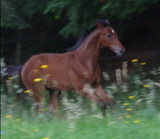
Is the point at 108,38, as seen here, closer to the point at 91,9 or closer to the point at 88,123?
the point at 91,9

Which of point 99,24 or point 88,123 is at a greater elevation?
point 99,24

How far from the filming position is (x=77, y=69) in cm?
768

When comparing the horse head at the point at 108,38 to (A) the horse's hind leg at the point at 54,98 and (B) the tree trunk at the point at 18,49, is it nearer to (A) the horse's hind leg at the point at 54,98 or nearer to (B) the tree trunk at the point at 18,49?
(A) the horse's hind leg at the point at 54,98

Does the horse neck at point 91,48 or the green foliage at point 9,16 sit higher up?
the green foliage at point 9,16

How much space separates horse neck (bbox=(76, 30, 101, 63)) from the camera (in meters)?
7.70

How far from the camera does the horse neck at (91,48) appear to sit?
770cm

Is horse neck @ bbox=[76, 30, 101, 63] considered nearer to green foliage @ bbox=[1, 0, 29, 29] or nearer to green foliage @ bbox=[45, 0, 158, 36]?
green foliage @ bbox=[45, 0, 158, 36]

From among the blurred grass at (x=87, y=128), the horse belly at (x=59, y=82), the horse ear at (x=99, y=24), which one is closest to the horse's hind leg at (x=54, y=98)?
the horse belly at (x=59, y=82)

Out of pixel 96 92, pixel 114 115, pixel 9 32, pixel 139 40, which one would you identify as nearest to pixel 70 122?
pixel 114 115

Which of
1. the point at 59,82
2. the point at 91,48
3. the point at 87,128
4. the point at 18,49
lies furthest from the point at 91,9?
the point at 18,49

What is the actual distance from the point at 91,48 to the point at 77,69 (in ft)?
1.65

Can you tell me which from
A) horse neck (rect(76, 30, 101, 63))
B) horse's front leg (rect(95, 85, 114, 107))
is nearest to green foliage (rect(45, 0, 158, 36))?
horse neck (rect(76, 30, 101, 63))

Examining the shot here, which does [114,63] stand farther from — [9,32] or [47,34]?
[9,32]

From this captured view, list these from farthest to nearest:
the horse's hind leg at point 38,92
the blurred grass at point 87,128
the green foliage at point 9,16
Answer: the green foliage at point 9,16 → the horse's hind leg at point 38,92 → the blurred grass at point 87,128
